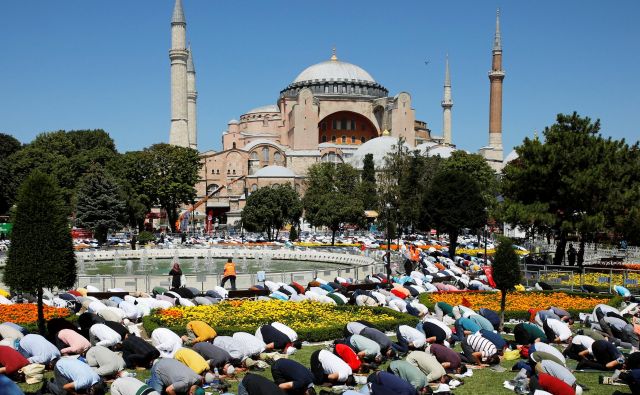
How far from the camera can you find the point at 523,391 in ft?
27.7

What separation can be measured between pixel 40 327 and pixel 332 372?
554 cm

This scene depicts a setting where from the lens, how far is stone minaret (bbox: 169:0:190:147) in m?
56.6

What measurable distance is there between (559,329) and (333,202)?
28393mm

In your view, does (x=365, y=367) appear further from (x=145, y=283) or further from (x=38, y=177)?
(x=145, y=283)

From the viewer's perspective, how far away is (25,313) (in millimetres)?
13055

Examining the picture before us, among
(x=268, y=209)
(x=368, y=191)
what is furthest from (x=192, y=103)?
(x=268, y=209)

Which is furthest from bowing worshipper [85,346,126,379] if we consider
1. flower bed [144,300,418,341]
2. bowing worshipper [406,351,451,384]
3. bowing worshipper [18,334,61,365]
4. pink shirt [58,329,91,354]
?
bowing worshipper [406,351,451,384]

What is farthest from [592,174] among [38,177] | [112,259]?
[112,259]

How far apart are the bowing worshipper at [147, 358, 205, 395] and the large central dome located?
77.2m

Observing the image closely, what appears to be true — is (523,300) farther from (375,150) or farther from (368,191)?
(375,150)

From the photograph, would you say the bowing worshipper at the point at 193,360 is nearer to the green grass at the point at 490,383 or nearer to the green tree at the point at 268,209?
the green grass at the point at 490,383

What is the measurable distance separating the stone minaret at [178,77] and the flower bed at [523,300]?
45149 millimetres

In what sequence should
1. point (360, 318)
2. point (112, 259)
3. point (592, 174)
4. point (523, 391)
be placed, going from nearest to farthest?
point (523, 391) → point (360, 318) → point (592, 174) → point (112, 259)

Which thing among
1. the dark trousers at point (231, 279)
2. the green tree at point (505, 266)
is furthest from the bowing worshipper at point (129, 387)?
the dark trousers at point (231, 279)
